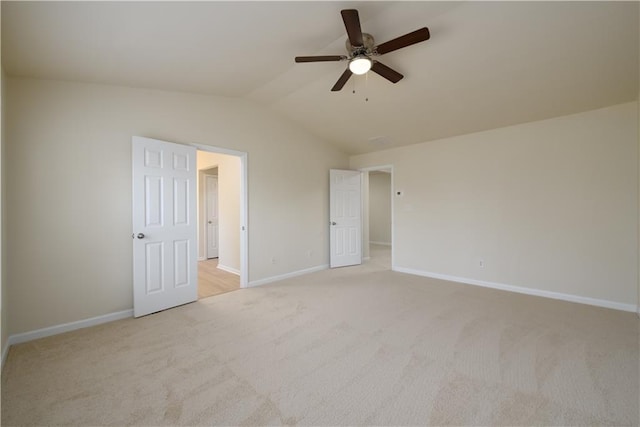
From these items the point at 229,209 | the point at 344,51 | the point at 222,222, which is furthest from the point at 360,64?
the point at 222,222

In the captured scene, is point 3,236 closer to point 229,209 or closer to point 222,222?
point 229,209

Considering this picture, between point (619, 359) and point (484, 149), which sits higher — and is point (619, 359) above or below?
below

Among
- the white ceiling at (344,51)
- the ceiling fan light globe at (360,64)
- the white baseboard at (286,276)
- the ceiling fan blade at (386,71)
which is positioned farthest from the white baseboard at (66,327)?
the ceiling fan blade at (386,71)

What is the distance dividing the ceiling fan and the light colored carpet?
2.54 metres

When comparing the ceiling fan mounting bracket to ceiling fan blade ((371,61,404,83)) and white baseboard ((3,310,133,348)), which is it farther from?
white baseboard ((3,310,133,348))

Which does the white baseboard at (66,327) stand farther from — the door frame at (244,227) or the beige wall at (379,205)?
the beige wall at (379,205)

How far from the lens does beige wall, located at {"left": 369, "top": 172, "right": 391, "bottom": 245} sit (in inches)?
355

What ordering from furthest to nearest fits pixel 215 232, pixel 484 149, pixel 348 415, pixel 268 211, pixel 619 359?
pixel 215 232, pixel 268 211, pixel 484 149, pixel 619 359, pixel 348 415

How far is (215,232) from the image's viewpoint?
670cm

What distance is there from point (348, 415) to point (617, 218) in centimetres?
401

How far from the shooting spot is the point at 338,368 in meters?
2.07

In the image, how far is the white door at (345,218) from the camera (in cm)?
552

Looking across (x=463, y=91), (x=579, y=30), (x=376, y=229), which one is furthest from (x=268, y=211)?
(x=376, y=229)

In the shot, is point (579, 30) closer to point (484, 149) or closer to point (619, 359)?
point (484, 149)
